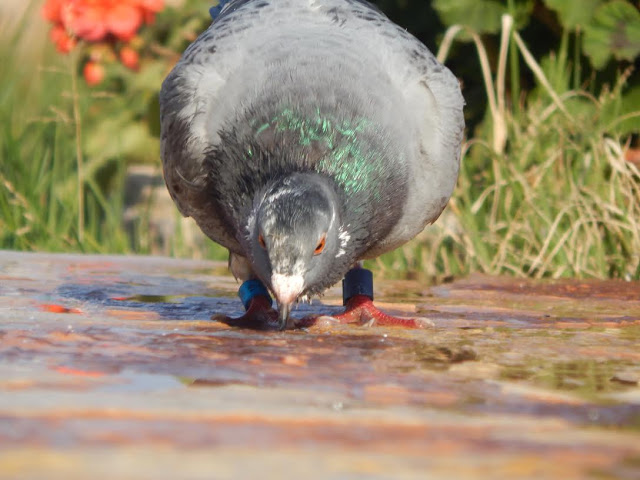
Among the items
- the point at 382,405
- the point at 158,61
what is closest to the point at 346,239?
the point at 382,405

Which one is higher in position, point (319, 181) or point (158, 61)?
point (158, 61)

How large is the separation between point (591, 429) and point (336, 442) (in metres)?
0.55

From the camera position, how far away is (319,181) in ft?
11.5

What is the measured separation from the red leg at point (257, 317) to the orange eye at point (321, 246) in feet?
1.40

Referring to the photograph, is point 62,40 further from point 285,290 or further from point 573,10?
point 285,290

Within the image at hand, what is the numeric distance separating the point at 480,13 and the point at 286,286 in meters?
3.77

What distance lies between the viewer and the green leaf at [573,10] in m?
6.25

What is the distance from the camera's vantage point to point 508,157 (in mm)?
6668

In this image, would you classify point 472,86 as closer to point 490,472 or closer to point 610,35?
point 610,35

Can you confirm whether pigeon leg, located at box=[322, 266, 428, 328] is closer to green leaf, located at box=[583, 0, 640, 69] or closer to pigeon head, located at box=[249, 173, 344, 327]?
pigeon head, located at box=[249, 173, 344, 327]

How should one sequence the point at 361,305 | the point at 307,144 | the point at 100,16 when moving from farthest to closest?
the point at 100,16 → the point at 361,305 → the point at 307,144

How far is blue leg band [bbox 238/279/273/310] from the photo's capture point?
167 inches

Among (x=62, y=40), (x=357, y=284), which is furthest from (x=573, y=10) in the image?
(x=62, y=40)

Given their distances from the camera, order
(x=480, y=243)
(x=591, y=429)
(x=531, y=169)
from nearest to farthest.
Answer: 1. (x=591, y=429)
2. (x=480, y=243)
3. (x=531, y=169)
